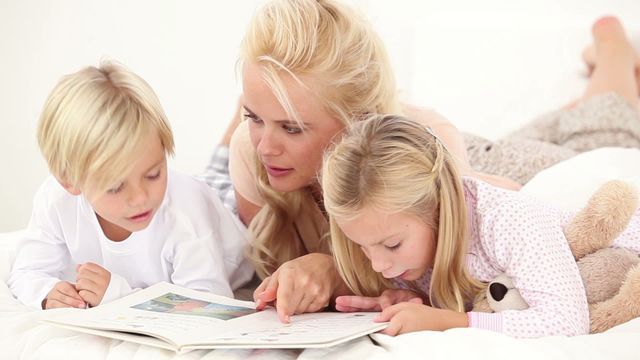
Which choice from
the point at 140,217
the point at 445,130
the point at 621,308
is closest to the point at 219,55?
the point at 445,130

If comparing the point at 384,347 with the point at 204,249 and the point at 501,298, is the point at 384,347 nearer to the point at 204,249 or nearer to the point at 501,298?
the point at 501,298

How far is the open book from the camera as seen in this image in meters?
1.14

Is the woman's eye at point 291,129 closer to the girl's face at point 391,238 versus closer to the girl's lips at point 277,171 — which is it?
the girl's lips at point 277,171

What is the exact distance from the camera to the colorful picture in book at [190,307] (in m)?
1.32

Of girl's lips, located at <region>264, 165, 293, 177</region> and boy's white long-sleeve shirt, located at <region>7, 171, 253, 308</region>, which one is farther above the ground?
girl's lips, located at <region>264, 165, 293, 177</region>

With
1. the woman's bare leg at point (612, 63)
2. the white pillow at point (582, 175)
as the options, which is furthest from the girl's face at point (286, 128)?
the woman's bare leg at point (612, 63)

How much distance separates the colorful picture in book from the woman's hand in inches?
1.8

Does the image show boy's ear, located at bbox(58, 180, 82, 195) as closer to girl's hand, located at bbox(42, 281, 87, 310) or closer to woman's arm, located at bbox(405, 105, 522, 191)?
girl's hand, located at bbox(42, 281, 87, 310)

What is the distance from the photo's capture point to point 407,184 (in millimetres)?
→ 1271

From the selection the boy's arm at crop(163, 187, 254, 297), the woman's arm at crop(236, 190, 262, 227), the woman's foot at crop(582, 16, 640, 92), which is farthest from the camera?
the woman's foot at crop(582, 16, 640, 92)

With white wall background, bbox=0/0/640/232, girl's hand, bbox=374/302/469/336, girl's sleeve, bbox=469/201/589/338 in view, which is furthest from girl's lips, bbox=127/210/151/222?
white wall background, bbox=0/0/640/232

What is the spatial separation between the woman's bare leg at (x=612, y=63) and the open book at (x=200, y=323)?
1.44 meters

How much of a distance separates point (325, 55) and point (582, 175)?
2.26 ft

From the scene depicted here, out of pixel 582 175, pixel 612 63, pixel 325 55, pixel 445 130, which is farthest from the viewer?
pixel 612 63
